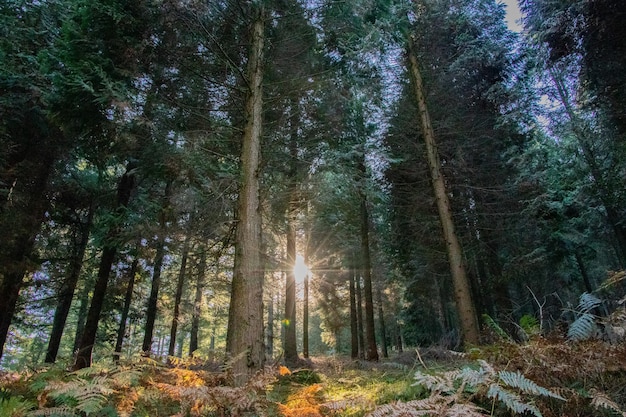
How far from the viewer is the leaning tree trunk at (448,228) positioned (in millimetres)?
7398

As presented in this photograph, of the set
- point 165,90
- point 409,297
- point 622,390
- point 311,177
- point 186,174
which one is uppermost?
point 165,90

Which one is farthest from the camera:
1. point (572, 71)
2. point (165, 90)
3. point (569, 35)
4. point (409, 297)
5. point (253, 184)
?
point (409, 297)

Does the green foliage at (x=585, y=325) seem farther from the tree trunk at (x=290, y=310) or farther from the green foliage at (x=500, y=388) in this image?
the tree trunk at (x=290, y=310)

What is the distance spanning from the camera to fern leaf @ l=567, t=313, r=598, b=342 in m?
3.08

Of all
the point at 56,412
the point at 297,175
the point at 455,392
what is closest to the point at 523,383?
the point at 455,392

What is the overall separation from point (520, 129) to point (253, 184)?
11538 mm

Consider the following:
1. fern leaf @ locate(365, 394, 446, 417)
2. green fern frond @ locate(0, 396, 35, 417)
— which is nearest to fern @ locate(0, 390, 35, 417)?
green fern frond @ locate(0, 396, 35, 417)

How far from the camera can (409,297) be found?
20453 millimetres

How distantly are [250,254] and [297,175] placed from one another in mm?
5039

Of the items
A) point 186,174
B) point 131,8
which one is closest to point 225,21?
point 131,8

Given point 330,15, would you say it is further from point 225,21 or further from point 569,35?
point 569,35

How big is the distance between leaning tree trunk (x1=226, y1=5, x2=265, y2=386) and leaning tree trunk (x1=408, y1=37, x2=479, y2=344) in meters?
4.76

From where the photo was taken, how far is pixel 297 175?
31.9 ft

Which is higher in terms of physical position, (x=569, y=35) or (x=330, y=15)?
(x=569, y=35)
